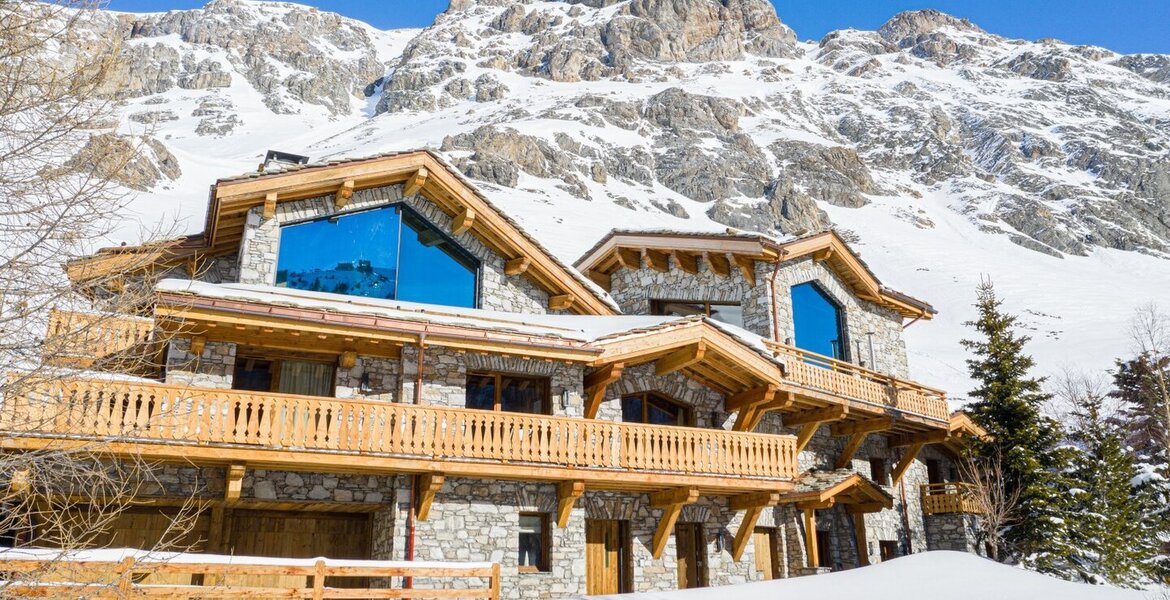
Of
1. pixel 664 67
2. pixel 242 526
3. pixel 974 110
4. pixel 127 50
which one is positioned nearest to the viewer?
pixel 127 50

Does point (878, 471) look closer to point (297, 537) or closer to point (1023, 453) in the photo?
point (1023, 453)

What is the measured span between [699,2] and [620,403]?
592 feet

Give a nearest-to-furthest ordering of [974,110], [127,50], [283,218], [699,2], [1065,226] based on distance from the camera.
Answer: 1. [127,50]
2. [283,218]
3. [1065,226]
4. [974,110]
5. [699,2]

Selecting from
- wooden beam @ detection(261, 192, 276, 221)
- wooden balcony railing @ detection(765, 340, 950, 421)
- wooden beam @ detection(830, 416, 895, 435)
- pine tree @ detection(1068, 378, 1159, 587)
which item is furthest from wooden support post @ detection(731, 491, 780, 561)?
wooden beam @ detection(261, 192, 276, 221)

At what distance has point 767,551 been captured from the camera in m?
21.2

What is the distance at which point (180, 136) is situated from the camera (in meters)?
121

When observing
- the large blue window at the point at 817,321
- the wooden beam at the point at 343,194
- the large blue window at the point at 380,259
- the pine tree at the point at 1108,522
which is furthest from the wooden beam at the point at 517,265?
the pine tree at the point at 1108,522

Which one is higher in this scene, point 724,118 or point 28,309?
point 724,118

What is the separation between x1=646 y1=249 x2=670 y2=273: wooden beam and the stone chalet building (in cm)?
56

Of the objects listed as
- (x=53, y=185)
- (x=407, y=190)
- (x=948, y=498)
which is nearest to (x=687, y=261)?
(x=407, y=190)

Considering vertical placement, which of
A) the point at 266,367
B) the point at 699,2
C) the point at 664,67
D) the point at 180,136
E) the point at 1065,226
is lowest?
the point at 266,367

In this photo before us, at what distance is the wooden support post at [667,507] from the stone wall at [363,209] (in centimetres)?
495

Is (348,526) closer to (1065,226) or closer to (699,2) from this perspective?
(1065,226)

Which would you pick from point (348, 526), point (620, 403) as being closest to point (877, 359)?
point (620, 403)
